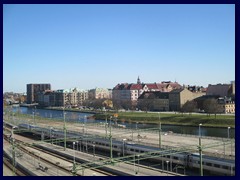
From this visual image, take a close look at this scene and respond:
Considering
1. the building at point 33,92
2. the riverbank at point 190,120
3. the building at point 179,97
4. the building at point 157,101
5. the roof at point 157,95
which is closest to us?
the riverbank at point 190,120

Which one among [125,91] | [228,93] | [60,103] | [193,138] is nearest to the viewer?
[193,138]

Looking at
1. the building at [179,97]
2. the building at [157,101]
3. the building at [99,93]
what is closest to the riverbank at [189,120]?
the building at [179,97]

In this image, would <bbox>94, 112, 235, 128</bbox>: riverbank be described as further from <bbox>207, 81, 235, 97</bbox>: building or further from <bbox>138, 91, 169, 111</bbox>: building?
<bbox>207, 81, 235, 97</bbox>: building

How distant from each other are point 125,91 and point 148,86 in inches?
103

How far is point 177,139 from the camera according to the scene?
11797 millimetres

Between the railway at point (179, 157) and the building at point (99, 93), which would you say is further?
the building at point (99, 93)

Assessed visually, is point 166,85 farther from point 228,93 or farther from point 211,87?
point 228,93

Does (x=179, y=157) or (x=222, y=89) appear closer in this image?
(x=179, y=157)

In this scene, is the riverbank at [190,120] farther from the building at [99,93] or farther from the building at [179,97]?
the building at [99,93]

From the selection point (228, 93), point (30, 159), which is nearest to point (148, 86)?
point (228, 93)

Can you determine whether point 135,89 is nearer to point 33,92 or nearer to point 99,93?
point 99,93

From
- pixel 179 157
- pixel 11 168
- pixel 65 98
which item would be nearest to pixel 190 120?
pixel 179 157

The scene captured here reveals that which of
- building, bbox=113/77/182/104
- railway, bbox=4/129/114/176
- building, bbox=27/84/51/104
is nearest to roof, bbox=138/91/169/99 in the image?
building, bbox=113/77/182/104
